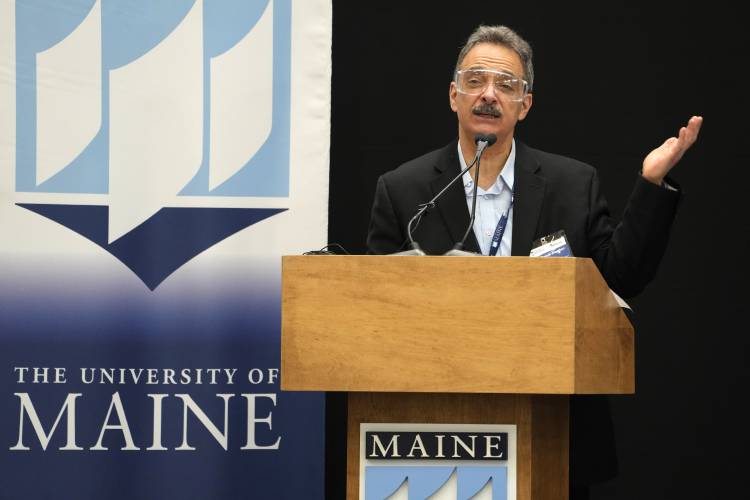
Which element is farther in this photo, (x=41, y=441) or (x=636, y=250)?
(x=41, y=441)

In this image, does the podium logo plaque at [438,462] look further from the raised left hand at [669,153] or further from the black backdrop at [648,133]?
the black backdrop at [648,133]

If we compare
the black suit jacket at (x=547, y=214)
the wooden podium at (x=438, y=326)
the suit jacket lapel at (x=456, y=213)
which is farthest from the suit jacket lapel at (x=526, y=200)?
the wooden podium at (x=438, y=326)

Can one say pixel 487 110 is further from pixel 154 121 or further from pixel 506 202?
pixel 154 121

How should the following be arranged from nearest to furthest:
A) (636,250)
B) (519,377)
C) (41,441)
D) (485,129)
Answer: (519,377), (636,250), (485,129), (41,441)

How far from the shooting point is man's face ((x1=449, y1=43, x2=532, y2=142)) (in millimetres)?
2578

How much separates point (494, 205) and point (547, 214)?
14cm

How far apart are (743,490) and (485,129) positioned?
1.83 meters

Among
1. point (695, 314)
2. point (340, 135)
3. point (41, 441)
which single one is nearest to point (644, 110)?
point (695, 314)

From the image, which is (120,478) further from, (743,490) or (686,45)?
(686,45)

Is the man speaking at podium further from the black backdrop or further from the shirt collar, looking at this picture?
the black backdrop

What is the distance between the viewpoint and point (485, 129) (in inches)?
102

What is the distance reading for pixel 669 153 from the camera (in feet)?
7.43

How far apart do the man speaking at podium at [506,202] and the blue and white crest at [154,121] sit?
2.25ft

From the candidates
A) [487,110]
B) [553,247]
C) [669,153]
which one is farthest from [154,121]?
[669,153]
